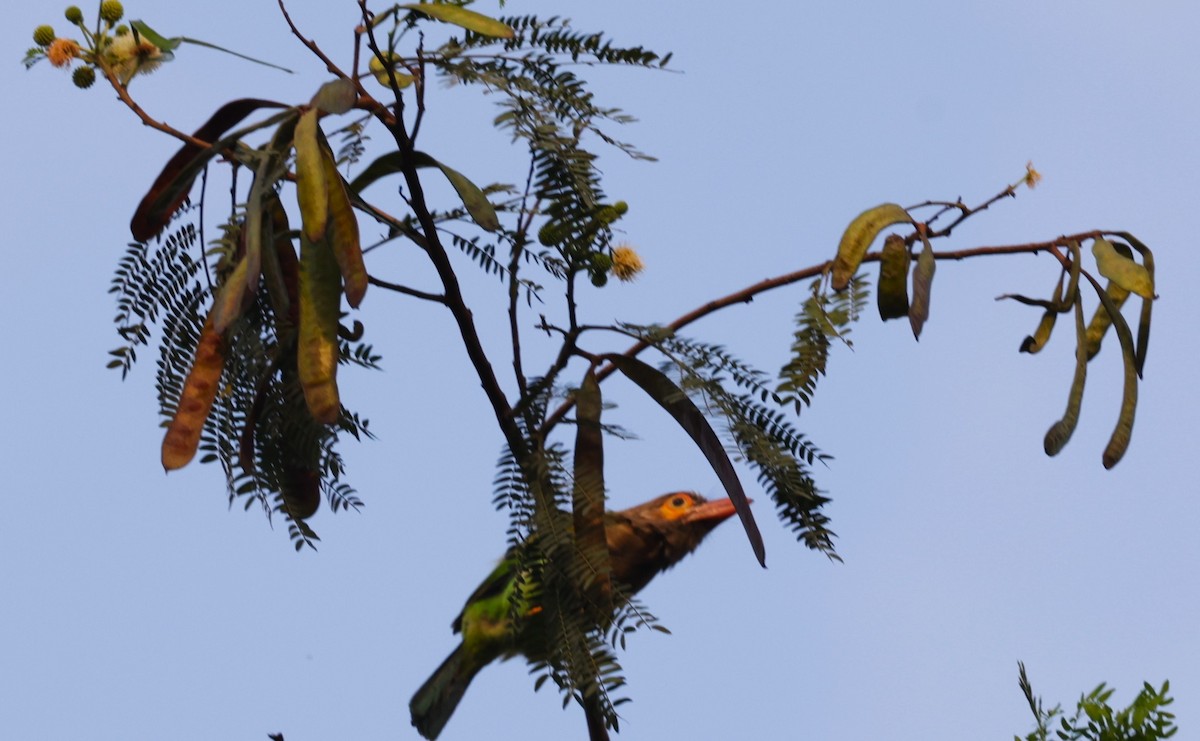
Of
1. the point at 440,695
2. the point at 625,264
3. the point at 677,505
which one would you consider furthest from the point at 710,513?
the point at 625,264

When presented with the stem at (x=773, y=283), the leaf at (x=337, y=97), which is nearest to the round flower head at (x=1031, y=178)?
the stem at (x=773, y=283)

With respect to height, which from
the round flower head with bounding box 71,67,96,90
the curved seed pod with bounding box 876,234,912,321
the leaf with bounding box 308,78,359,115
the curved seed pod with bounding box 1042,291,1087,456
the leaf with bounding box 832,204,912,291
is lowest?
the curved seed pod with bounding box 1042,291,1087,456

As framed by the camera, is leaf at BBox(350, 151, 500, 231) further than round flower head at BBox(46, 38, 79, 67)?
No

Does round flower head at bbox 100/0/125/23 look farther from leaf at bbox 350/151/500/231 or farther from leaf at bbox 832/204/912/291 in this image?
leaf at bbox 832/204/912/291

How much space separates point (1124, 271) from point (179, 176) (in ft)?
Result: 5.44

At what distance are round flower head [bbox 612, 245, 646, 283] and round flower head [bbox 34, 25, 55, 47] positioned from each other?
1.11 m

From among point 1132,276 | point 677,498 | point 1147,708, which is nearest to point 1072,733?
point 1147,708

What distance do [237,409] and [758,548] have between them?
92 cm

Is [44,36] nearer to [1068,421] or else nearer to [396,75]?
[396,75]

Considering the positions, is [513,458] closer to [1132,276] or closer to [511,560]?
[511,560]

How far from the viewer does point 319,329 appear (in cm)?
211

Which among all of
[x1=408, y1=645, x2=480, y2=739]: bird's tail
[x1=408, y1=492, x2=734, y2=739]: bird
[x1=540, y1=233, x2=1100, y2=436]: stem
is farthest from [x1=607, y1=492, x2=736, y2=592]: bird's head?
[x1=540, y1=233, x2=1100, y2=436]: stem

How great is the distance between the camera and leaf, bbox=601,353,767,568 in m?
2.33

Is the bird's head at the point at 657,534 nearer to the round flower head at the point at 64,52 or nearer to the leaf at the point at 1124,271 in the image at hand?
the leaf at the point at 1124,271
